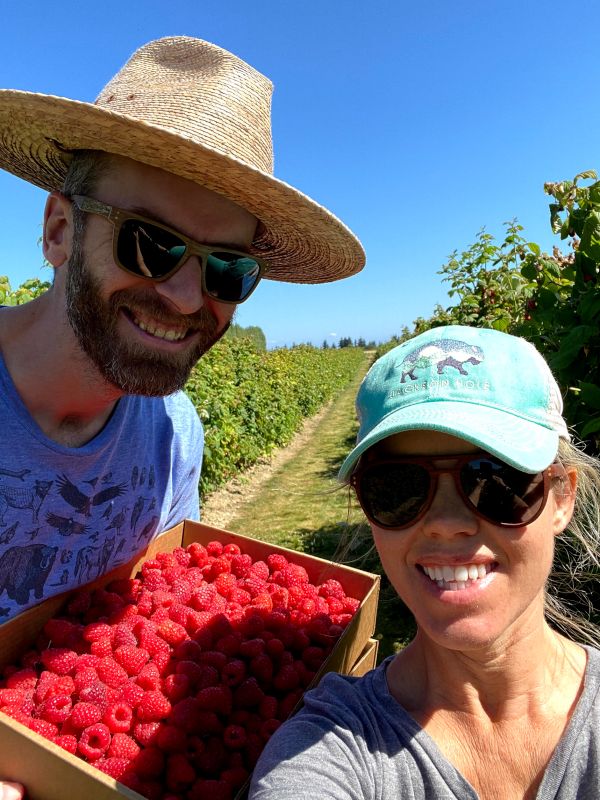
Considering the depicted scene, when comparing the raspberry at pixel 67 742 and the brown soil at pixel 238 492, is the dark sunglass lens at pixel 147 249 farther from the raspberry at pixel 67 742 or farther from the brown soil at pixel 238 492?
the brown soil at pixel 238 492

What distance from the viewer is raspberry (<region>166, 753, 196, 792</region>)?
163 centimetres

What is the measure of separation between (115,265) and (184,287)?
0.22m

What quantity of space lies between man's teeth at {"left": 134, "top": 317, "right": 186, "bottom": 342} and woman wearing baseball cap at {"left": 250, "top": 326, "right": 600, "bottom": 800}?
0.80 m

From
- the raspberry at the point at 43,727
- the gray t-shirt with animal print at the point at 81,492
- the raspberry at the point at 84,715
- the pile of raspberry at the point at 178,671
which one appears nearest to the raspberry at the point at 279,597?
the pile of raspberry at the point at 178,671

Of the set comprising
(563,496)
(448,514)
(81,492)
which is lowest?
(81,492)

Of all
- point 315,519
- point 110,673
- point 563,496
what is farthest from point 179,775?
point 315,519

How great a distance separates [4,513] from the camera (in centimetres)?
182

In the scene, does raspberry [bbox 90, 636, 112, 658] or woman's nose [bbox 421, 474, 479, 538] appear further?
raspberry [bbox 90, 636, 112, 658]

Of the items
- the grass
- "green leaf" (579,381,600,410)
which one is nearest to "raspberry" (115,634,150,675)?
the grass

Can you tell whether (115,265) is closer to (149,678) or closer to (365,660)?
(149,678)

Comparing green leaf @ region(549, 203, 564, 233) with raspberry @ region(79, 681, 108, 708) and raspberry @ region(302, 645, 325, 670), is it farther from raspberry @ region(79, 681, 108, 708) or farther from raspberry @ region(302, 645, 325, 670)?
raspberry @ region(79, 681, 108, 708)

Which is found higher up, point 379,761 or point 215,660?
point 379,761

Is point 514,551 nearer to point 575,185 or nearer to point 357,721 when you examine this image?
point 357,721

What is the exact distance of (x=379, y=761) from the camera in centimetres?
123
